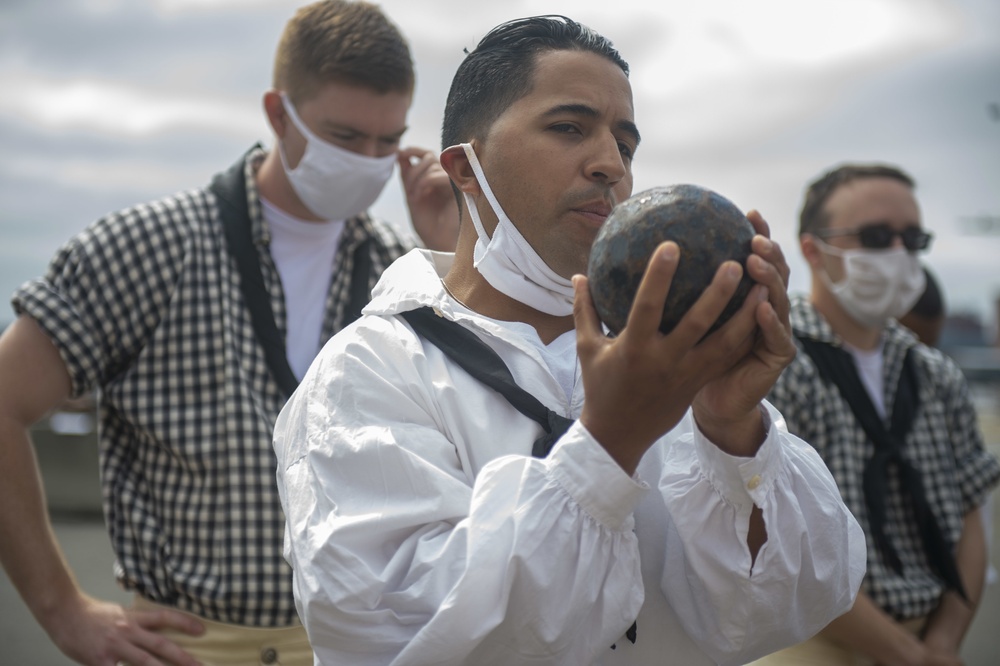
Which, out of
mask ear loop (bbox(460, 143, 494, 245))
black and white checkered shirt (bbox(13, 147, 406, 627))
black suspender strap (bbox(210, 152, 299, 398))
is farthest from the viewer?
black suspender strap (bbox(210, 152, 299, 398))

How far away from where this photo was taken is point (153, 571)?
3.83 metres

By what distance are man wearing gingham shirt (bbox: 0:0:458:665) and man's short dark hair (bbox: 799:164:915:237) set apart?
257 cm

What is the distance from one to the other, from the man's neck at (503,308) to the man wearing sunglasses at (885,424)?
209 cm

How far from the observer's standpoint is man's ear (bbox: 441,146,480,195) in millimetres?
2834

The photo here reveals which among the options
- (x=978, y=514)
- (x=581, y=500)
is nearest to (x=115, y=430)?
(x=581, y=500)

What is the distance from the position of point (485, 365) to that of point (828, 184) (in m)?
3.51

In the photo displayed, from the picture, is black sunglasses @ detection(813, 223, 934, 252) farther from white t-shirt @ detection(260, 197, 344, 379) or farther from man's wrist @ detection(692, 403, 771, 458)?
man's wrist @ detection(692, 403, 771, 458)

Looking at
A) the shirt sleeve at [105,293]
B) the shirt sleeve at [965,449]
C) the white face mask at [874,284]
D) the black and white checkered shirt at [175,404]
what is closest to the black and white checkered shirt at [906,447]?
the shirt sleeve at [965,449]

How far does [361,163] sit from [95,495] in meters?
8.18

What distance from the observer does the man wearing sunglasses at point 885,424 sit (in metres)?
4.56

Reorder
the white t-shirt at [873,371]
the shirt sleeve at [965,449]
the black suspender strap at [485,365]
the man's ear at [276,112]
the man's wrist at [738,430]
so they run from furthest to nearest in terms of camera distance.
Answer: the shirt sleeve at [965,449] < the white t-shirt at [873,371] < the man's ear at [276,112] < the black suspender strap at [485,365] < the man's wrist at [738,430]

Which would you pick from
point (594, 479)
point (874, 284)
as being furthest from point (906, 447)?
point (594, 479)

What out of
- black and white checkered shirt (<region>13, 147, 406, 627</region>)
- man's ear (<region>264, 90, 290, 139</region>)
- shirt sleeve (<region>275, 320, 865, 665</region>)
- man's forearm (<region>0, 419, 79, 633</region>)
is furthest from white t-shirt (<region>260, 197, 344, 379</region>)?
shirt sleeve (<region>275, 320, 865, 665</region>)

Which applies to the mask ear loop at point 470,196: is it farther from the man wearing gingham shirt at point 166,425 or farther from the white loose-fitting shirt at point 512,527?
the man wearing gingham shirt at point 166,425
